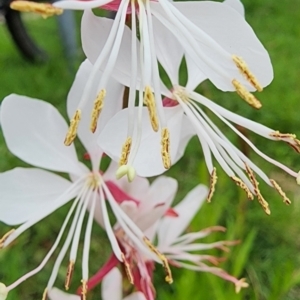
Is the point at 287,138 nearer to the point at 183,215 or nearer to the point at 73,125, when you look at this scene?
the point at 73,125

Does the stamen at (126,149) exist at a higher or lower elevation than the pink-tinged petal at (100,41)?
lower

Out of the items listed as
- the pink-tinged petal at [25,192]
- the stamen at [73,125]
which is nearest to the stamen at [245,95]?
the stamen at [73,125]

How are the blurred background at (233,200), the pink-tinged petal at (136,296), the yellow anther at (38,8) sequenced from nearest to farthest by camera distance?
A: 1. the yellow anther at (38,8)
2. the pink-tinged petal at (136,296)
3. the blurred background at (233,200)

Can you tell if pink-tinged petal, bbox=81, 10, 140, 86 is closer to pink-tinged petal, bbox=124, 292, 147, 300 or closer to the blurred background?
pink-tinged petal, bbox=124, 292, 147, 300

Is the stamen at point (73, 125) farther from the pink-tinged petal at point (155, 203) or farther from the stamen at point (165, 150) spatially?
the pink-tinged petal at point (155, 203)

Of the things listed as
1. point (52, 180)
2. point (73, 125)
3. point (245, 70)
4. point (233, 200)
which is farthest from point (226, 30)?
point (233, 200)

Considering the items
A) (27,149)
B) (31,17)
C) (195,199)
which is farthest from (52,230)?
(31,17)

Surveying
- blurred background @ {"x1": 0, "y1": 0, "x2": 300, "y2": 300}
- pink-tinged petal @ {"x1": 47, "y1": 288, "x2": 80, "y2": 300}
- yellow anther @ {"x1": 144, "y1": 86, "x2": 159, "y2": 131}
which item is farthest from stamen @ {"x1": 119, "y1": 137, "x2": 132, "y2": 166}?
blurred background @ {"x1": 0, "y1": 0, "x2": 300, "y2": 300}
